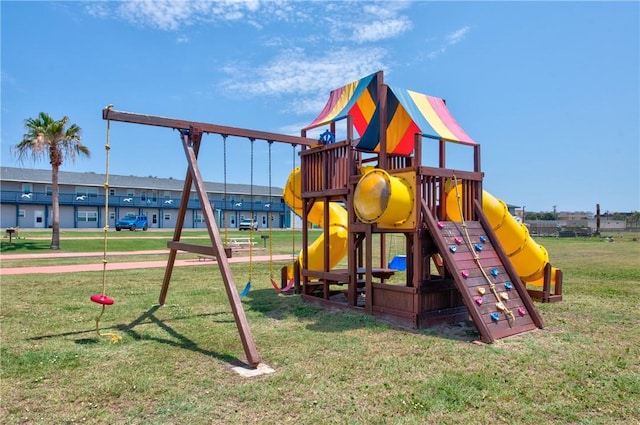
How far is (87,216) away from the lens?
54.9m

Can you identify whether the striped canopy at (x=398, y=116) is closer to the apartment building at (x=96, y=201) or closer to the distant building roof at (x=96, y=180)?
the apartment building at (x=96, y=201)

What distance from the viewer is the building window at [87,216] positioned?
54.2 m

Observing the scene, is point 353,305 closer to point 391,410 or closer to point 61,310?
point 391,410

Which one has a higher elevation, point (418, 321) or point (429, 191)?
point (429, 191)

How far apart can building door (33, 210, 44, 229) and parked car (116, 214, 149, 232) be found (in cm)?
845

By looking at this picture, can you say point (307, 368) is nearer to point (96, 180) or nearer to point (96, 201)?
point (96, 201)

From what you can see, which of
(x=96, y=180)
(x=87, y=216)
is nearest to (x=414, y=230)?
(x=87, y=216)

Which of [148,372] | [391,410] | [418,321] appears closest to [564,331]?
[418,321]

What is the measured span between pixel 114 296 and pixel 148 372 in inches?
243

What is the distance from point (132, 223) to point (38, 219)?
→ 1118cm

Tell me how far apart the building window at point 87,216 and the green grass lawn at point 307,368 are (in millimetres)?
49707

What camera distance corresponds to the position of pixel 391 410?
14.5ft

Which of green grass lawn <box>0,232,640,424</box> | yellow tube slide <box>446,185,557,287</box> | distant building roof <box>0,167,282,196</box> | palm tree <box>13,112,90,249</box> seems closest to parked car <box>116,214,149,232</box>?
distant building roof <box>0,167,282,196</box>

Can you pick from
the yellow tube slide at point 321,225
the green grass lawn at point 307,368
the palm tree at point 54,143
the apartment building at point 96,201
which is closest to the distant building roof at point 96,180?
the apartment building at point 96,201
